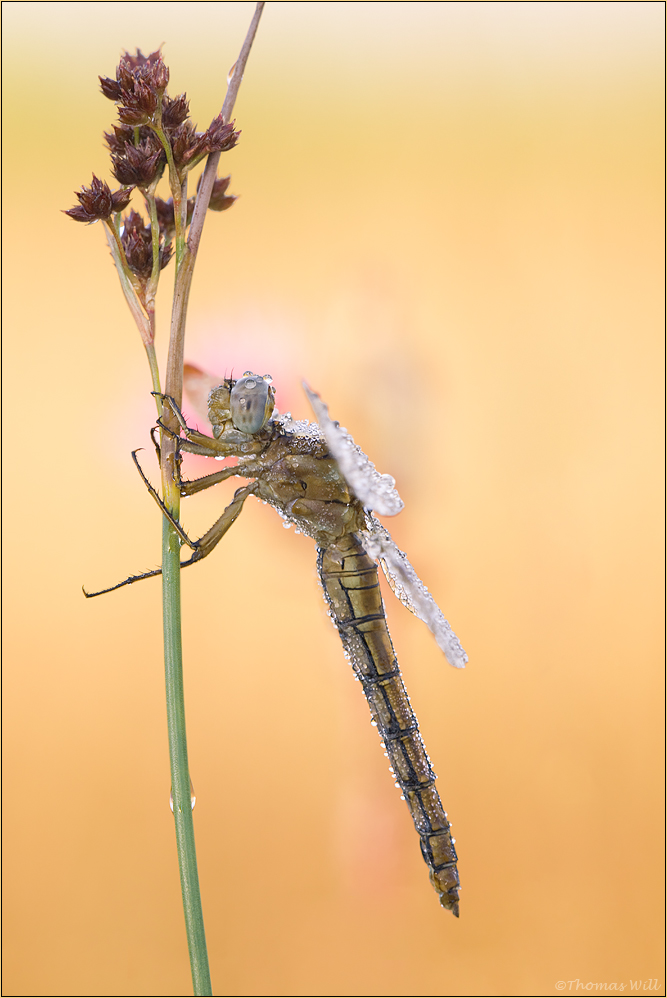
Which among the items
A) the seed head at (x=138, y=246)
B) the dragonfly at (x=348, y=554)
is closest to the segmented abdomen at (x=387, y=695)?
the dragonfly at (x=348, y=554)

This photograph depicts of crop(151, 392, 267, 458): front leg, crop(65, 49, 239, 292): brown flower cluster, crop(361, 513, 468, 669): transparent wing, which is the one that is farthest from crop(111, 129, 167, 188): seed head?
crop(361, 513, 468, 669): transparent wing

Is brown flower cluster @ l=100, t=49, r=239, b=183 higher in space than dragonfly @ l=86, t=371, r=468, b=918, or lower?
higher

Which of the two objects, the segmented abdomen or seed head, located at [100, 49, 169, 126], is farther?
the segmented abdomen

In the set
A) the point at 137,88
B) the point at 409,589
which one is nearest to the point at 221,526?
the point at 409,589

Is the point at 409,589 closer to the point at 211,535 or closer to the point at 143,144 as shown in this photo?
the point at 211,535

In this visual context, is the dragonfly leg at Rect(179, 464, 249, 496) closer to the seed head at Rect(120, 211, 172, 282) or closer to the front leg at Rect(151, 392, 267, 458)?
the front leg at Rect(151, 392, 267, 458)

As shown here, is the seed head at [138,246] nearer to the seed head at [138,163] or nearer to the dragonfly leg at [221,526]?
the seed head at [138,163]
